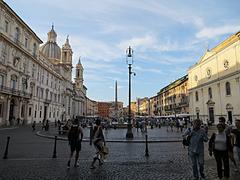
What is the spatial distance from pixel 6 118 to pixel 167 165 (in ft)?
121

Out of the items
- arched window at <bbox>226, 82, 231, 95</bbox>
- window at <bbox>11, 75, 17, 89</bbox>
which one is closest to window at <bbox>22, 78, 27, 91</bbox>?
window at <bbox>11, 75, 17, 89</bbox>

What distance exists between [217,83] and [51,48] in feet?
206

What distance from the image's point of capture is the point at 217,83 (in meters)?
43.5

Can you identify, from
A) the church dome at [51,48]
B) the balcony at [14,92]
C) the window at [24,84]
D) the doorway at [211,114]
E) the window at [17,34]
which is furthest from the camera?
the church dome at [51,48]

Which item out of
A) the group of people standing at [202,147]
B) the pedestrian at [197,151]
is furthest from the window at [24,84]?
the pedestrian at [197,151]

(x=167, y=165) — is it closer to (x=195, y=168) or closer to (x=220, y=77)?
(x=195, y=168)

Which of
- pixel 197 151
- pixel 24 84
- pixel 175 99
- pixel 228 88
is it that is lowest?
pixel 197 151

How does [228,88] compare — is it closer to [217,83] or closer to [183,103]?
[217,83]

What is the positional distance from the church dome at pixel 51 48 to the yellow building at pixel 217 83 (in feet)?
174

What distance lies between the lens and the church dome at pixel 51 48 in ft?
274

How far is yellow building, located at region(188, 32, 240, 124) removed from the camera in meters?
38.2

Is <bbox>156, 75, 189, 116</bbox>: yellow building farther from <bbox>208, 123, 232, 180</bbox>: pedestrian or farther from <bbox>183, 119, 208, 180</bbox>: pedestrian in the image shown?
<bbox>183, 119, 208, 180</bbox>: pedestrian

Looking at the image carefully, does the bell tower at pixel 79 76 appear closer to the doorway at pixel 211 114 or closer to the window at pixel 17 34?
the window at pixel 17 34

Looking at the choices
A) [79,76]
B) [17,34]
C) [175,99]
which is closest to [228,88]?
[175,99]
